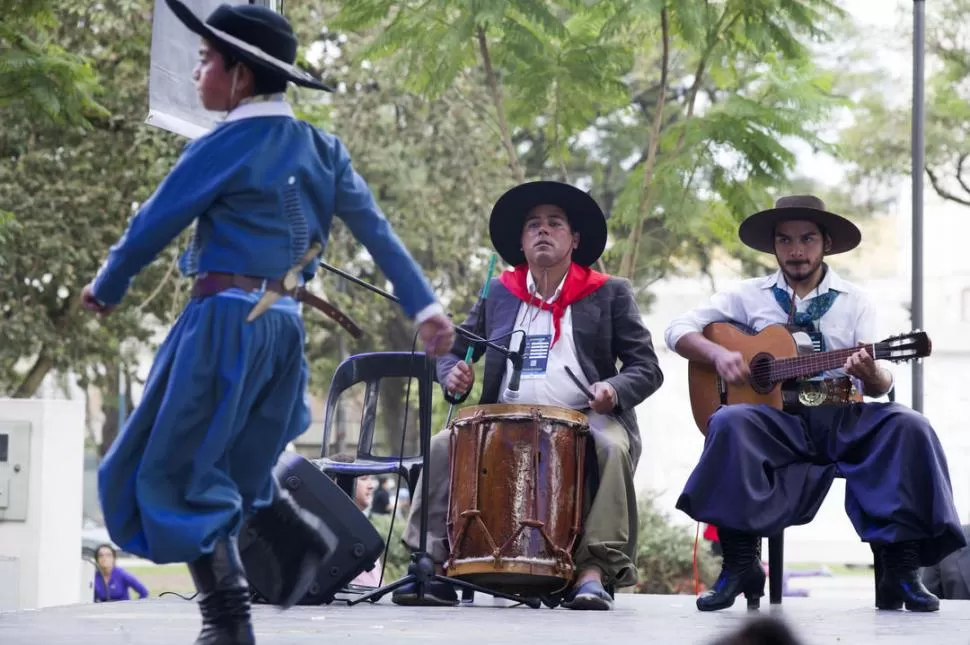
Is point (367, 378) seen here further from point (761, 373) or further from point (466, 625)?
point (466, 625)


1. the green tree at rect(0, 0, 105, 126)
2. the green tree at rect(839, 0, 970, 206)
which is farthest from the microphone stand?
the green tree at rect(839, 0, 970, 206)

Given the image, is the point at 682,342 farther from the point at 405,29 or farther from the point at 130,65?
the point at 130,65

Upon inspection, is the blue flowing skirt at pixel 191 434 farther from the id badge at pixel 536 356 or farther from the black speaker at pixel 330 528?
the id badge at pixel 536 356

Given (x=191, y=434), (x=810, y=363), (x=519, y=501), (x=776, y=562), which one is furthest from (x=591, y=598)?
(x=191, y=434)

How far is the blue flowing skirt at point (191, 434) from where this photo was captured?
14.2 ft

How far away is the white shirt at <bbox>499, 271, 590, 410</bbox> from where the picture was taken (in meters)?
7.27

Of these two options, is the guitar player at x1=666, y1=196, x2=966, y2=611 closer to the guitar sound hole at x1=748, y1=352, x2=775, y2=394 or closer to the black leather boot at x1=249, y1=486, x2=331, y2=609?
the guitar sound hole at x1=748, y1=352, x2=775, y2=394

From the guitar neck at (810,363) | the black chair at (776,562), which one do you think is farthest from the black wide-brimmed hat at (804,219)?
the black chair at (776,562)

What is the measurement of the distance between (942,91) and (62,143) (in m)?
12.5

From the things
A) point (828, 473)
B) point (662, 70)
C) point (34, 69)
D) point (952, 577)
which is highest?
point (662, 70)

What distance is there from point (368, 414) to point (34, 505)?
15.8ft

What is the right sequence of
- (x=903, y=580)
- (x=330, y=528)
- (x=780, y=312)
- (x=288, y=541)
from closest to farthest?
(x=288, y=541)
(x=330, y=528)
(x=903, y=580)
(x=780, y=312)

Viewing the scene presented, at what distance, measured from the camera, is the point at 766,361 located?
704 centimetres

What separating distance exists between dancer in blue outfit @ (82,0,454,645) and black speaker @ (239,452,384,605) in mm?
1553
